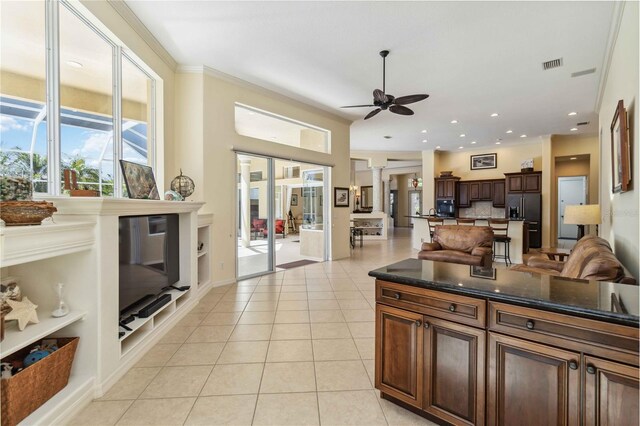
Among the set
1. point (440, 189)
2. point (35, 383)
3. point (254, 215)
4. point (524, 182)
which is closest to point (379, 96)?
point (254, 215)

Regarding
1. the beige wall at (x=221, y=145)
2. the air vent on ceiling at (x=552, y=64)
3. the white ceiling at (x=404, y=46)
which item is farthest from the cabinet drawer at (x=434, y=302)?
the air vent on ceiling at (x=552, y=64)

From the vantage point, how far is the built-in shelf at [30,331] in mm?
1622

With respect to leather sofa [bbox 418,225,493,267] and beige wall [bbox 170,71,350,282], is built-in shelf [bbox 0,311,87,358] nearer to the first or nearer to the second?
beige wall [bbox 170,71,350,282]

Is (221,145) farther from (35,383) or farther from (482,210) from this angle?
(482,210)

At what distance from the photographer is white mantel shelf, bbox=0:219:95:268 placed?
Result: 1.53 meters

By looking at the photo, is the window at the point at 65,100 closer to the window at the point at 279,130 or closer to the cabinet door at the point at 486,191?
the window at the point at 279,130

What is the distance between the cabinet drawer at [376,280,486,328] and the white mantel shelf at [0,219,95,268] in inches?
79.9

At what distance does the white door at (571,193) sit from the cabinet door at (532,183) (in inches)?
66.5

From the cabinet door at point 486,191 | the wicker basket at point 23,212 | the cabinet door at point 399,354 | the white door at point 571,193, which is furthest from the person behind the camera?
the cabinet door at point 486,191

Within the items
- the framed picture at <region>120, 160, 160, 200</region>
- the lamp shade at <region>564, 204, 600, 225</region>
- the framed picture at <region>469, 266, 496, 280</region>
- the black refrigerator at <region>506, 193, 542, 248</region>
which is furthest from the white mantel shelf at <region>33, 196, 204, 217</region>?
the black refrigerator at <region>506, 193, 542, 248</region>

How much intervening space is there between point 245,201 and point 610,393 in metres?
4.99

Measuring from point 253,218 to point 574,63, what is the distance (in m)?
5.66

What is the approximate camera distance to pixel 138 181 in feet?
10.3

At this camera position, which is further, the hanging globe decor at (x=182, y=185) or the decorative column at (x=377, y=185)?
the decorative column at (x=377, y=185)
